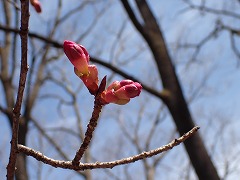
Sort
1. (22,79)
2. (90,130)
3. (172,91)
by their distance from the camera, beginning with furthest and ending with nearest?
(172,91)
(90,130)
(22,79)

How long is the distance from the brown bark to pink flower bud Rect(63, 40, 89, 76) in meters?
2.19

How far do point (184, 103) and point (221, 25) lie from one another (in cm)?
197

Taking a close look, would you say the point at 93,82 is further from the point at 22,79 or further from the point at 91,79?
the point at 22,79

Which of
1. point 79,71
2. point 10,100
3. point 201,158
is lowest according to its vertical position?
point 79,71

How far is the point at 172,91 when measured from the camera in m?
3.04

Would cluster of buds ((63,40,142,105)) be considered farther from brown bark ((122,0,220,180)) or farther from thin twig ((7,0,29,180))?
brown bark ((122,0,220,180))

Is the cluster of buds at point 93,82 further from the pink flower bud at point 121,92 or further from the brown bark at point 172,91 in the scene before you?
the brown bark at point 172,91

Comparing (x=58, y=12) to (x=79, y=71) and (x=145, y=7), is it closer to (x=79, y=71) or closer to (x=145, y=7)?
(x=145, y=7)

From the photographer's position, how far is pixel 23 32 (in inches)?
17.5

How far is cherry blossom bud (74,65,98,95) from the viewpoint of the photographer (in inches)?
23.0

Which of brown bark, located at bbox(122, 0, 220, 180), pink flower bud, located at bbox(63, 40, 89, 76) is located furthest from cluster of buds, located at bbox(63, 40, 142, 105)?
brown bark, located at bbox(122, 0, 220, 180)

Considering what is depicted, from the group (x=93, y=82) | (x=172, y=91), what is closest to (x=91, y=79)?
(x=93, y=82)

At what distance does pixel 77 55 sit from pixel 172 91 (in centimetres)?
253

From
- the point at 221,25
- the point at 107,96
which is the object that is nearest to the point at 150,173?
the point at 221,25
